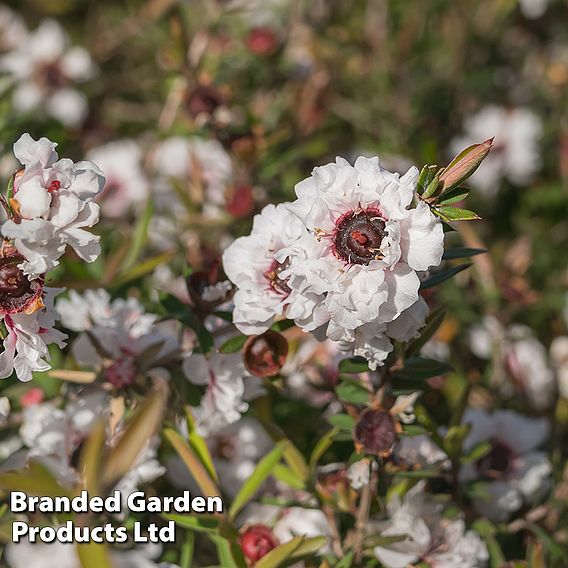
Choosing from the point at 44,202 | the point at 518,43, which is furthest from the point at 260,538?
the point at 518,43

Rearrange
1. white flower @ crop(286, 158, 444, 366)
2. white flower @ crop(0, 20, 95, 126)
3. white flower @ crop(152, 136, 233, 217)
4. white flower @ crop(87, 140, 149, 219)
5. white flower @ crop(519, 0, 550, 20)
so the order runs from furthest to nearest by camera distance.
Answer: white flower @ crop(519, 0, 550, 20), white flower @ crop(0, 20, 95, 126), white flower @ crop(87, 140, 149, 219), white flower @ crop(152, 136, 233, 217), white flower @ crop(286, 158, 444, 366)

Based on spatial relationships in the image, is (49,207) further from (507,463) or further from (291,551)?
(507,463)

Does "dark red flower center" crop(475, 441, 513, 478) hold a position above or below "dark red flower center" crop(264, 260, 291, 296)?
below

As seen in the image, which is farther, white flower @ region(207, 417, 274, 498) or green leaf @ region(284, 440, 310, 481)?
white flower @ region(207, 417, 274, 498)

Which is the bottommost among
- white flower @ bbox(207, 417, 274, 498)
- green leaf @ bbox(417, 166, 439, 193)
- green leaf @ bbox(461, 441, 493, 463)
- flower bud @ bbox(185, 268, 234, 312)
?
white flower @ bbox(207, 417, 274, 498)

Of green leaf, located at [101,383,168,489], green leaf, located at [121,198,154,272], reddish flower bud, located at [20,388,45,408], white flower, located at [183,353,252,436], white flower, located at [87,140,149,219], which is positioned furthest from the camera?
white flower, located at [87,140,149,219]

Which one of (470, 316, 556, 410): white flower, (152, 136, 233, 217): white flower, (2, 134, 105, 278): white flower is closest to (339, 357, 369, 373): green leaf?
(2, 134, 105, 278): white flower

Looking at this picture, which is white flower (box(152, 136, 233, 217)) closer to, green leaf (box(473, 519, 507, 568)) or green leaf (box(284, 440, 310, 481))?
green leaf (box(284, 440, 310, 481))

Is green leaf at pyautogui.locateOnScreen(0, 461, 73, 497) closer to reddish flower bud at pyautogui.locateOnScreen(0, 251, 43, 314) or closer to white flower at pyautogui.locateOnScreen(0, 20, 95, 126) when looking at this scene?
reddish flower bud at pyautogui.locateOnScreen(0, 251, 43, 314)
